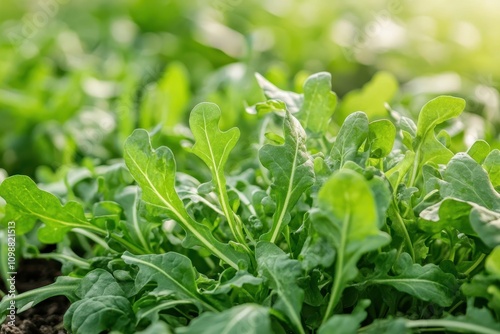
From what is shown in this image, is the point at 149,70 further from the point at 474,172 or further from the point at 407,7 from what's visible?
the point at 474,172

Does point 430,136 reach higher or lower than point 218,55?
higher

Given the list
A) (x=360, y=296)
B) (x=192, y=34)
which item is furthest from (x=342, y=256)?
(x=192, y=34)

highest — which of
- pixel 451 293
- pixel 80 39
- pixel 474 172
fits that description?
pixel 474 172

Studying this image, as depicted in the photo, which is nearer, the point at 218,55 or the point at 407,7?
the point at 218,55

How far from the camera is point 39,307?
4.05ft

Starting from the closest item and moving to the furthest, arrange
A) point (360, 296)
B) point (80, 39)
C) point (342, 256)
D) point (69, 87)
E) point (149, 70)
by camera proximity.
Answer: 1. point (342, 256)
2. point (360, 296)
3. point (69, 87)
4. point (149, 70)
5. point (80, 39)

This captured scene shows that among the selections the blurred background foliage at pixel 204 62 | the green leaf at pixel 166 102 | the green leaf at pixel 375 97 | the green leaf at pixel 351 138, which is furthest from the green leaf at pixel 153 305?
the green leaf at pixel 375 97

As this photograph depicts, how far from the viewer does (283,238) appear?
108 cm

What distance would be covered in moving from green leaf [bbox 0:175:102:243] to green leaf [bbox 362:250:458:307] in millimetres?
521

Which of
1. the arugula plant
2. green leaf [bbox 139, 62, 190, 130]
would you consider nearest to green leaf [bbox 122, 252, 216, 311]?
the arugula plant

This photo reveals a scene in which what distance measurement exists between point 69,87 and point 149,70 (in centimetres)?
33

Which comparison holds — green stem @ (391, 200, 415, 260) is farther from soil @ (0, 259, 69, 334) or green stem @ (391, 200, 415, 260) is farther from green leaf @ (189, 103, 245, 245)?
soil @ (0, 259, 69, 334)

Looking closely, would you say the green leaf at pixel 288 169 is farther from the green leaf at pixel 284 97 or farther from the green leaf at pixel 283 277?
→ the green leaf at pixel 284 97

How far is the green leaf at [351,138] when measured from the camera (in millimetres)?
991
